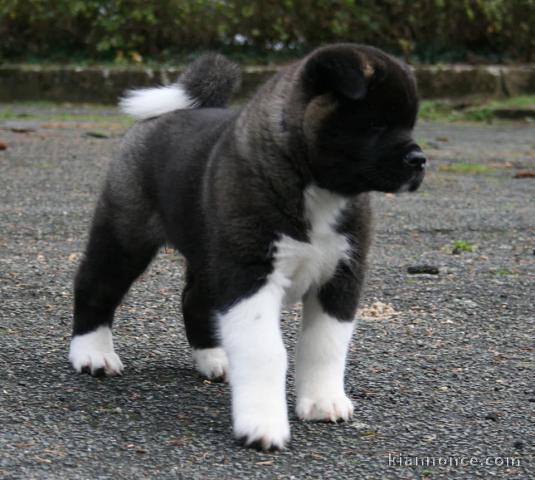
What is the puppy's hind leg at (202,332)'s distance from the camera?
454 centimetres

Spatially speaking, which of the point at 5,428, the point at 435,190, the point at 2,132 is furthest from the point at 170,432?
the point at 2,132

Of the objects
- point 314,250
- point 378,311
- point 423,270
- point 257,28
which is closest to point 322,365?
point 314,250

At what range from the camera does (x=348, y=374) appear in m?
4.54

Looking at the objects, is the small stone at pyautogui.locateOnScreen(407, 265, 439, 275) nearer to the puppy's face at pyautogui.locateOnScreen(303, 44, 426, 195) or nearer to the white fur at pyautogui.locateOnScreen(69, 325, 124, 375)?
the white fur at pyautogui.locateOnScreen(69, 325, 124, 375)

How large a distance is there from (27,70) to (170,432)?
13060 mm

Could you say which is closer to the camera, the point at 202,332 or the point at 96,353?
the point at 96,353

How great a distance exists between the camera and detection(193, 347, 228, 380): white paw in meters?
4.53

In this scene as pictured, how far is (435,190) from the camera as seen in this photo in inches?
370

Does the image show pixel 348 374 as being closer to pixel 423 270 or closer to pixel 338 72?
pixel 338 72

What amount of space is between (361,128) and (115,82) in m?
12.7

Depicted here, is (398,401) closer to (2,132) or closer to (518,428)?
(518,428)

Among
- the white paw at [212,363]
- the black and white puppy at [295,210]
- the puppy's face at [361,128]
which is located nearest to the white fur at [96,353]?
the white paw at [212,363]

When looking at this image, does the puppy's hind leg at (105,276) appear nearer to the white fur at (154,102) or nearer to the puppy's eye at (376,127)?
the white fur at (154,102)

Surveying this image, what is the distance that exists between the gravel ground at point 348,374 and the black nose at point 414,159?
89 centimetres
